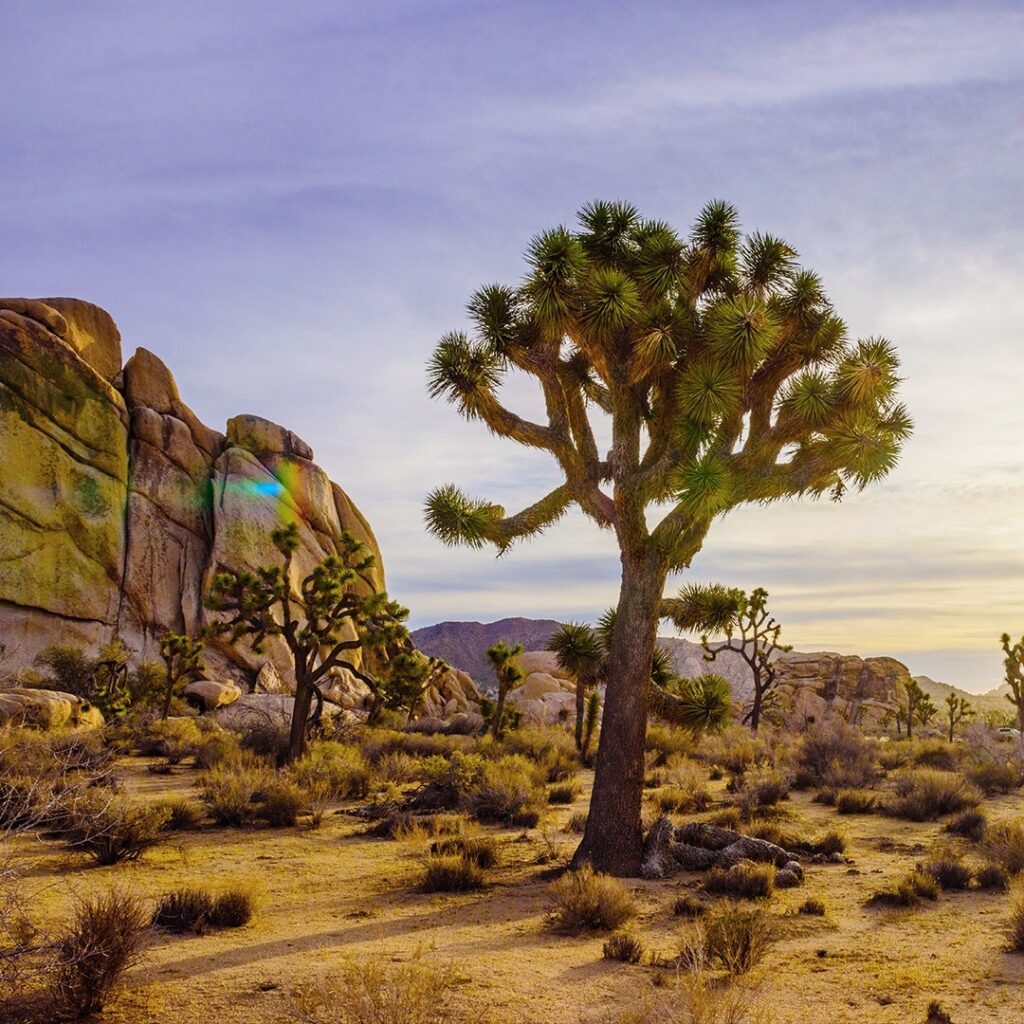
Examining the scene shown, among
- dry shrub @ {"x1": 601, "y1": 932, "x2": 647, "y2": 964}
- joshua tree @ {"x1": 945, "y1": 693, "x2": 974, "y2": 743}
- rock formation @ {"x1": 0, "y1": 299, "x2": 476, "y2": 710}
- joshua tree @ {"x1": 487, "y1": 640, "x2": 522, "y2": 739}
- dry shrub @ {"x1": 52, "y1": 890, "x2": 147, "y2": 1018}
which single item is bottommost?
joshua tree @ {"x1": 945, "y1": 693, "x2": 974, "y2": 743}

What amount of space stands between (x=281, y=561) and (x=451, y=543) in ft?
98.0

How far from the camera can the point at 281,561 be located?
40250 mm

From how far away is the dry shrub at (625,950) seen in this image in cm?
675

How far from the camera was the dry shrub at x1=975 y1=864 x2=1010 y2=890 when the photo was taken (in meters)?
9.46

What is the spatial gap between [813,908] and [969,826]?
593 cm

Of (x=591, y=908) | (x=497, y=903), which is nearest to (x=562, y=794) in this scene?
(x=497, y=903)

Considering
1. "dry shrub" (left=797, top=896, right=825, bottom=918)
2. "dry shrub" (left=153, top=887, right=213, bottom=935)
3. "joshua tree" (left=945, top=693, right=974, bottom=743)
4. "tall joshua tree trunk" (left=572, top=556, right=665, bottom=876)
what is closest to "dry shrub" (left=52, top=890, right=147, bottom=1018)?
"dry shrub" (left=153, top=887, right=213, bottom=935)

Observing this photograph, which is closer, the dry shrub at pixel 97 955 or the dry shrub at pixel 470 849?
the dry shrub at pixel 97 955

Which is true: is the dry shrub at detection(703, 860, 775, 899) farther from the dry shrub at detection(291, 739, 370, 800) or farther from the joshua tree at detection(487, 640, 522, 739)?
the joshua tree at detection(487, 640, 522, 739)

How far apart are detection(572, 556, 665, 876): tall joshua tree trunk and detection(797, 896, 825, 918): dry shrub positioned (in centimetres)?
208

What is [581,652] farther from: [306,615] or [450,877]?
[306,615]

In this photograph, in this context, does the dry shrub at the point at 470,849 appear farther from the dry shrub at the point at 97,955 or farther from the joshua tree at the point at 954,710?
the joshua tree at the point at 954,710

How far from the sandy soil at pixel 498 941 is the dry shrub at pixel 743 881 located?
0.59 ft

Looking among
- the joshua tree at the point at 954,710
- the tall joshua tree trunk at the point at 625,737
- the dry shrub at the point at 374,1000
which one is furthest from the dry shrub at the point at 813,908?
the joshua tree at the point at 954,710
